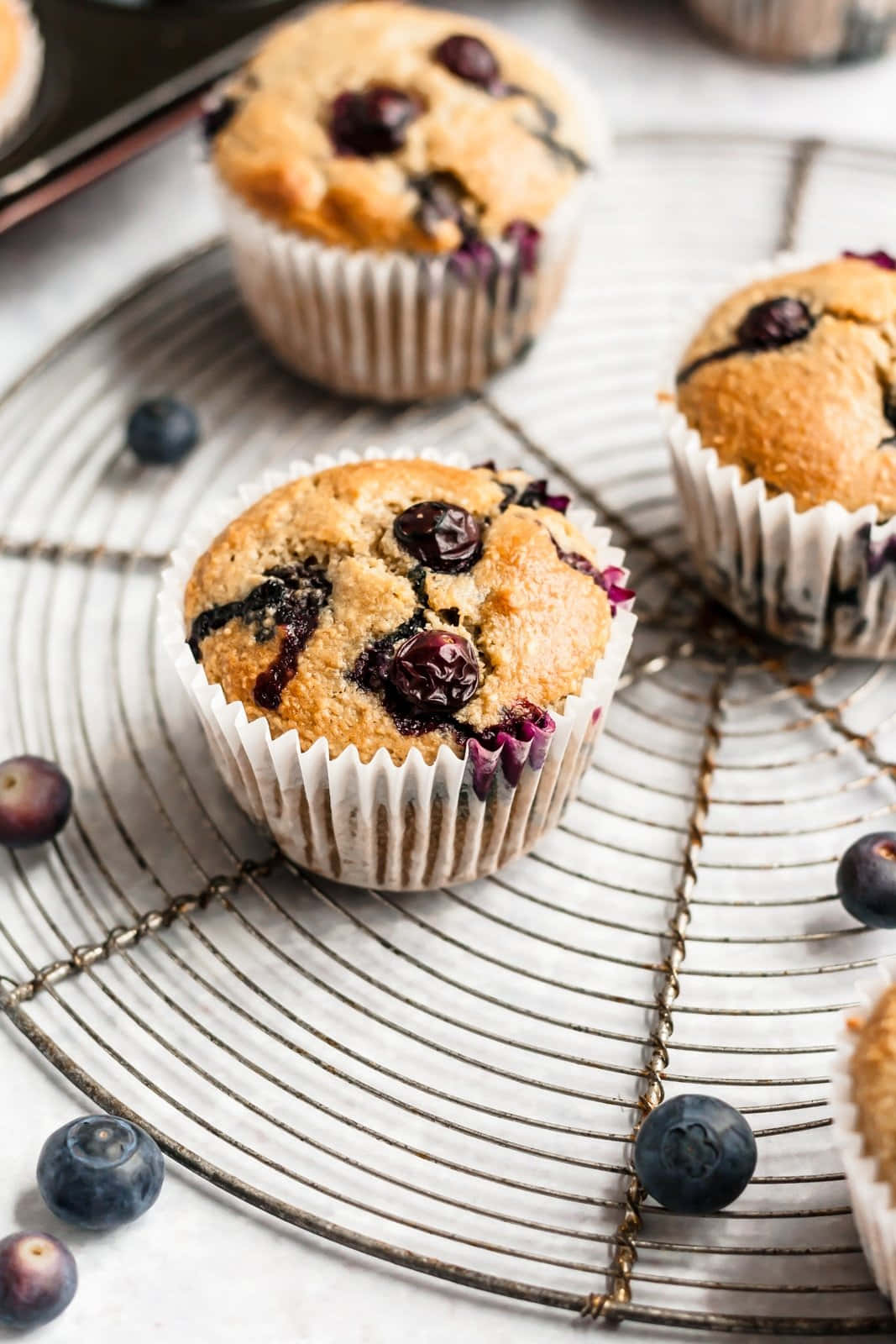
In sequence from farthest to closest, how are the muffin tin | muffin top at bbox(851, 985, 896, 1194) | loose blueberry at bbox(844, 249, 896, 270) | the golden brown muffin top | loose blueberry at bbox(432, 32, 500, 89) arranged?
the golden brown muffin top
the muffin tin
loose blueberry at bbox(432, 32, 500, 89)
loose blueberry at bbox(844, 249, 896, 270)
muffin top at bbox(851, 985, 896, 1194)

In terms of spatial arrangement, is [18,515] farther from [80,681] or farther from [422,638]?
[422,638]

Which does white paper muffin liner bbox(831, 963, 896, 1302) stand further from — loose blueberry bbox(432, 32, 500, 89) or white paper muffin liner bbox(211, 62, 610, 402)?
loose blueberry bbox(432, 32, 500, 89)

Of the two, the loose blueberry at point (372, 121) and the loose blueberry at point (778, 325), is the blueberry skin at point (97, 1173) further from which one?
the loose blueberry at point (372, 121)

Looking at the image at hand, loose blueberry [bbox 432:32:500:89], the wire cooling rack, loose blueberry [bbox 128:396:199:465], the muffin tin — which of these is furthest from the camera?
the muffin tin

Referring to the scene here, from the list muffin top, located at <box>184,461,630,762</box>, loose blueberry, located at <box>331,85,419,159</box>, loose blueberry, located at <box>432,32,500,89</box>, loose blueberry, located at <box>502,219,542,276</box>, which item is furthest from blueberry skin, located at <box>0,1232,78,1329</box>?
loose blueberry, located at <box>432,32,500,89</box>

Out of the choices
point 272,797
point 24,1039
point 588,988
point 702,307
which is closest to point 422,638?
point 272,797

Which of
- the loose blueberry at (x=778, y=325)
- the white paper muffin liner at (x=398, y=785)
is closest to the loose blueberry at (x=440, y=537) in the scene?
the white paper muffin liner at (x=398, y=785)
